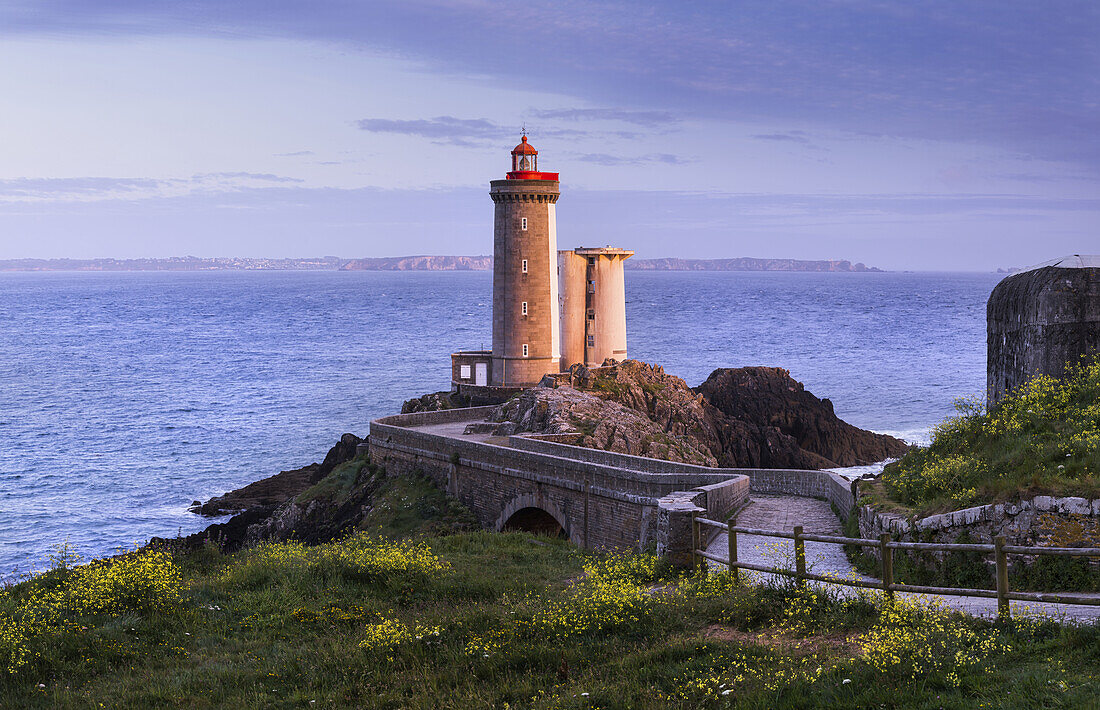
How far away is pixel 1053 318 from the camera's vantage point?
1667cm

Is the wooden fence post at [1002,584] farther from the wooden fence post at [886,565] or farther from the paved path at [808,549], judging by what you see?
the wooden fence post at [886,565]

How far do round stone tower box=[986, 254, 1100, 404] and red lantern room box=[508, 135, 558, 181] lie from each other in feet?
103

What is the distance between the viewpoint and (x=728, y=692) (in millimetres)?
9125

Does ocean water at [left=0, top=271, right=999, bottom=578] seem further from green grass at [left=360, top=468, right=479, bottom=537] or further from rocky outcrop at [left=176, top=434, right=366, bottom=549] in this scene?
green grass at [left=360, top=468, right=479, bottom=537]

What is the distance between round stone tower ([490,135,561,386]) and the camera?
155 feet

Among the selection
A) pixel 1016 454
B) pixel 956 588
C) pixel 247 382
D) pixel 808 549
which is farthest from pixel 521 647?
pixel 247 382

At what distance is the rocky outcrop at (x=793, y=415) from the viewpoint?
52688mm

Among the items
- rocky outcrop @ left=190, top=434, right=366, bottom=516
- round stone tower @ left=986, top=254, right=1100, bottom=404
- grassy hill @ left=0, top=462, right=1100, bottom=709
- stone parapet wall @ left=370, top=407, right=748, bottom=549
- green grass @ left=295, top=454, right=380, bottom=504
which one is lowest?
rocky outcrop @ left=190, top=434, right=366, bottom=516

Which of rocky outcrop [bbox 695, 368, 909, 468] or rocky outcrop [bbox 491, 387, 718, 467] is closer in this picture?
rocky outcrop [bbox 491, 387, 718, 467]

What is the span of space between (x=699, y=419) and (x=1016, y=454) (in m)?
32.1

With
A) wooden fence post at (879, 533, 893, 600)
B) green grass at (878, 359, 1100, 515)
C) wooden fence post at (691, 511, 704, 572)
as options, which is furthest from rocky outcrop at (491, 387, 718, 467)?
wooden fence post at (879, 533, 893, 600)

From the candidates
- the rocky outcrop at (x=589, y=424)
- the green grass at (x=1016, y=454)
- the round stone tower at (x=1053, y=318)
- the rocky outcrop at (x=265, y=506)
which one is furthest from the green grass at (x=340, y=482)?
the round stone tower at (x=1053, y=318)

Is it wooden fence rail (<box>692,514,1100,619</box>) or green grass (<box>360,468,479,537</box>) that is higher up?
wooden fence rail (<box>692,514,1100,619</box>)

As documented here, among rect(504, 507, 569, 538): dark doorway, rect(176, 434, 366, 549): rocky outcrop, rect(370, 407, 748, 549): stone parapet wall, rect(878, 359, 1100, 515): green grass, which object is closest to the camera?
rect(878, 359, 1100, 515): green grass
